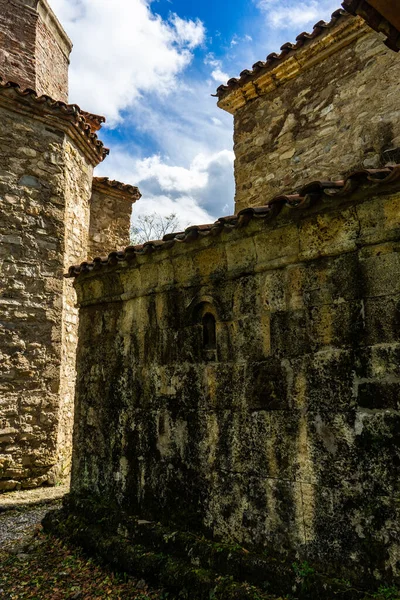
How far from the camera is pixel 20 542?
4.61 m

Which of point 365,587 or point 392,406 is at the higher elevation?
point 392,406

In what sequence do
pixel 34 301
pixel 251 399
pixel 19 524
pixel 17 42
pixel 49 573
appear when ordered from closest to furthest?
1. pixel 251 399
2. pixel 49 573
3. pixel 19 524
4. pixel 34 301
5. pixel 17 42

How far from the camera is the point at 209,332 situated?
375 cm

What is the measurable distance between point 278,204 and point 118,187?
755 cm

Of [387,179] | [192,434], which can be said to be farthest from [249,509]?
[387,179]

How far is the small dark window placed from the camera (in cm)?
372

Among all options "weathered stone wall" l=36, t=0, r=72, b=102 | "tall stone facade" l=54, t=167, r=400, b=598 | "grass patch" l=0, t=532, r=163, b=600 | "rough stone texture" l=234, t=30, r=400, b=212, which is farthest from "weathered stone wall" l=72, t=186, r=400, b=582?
"weathered stone wall" l=36, t=0, r=72, b=102

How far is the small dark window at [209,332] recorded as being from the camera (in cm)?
372

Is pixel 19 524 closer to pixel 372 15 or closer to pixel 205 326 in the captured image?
pixel 205 326

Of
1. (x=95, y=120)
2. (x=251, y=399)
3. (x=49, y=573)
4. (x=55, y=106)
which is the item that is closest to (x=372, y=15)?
(x=251, y=399)

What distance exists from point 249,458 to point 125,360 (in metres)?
1.63

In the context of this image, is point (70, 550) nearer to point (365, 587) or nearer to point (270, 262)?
point (365, 587)

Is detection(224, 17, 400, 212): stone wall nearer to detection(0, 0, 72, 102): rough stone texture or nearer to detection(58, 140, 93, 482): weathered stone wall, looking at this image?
detection(58, 140, 93, 482): weathered stone wall

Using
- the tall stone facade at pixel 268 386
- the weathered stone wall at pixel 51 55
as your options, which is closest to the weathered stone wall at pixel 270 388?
the tall stone facade at pixel 268 386
